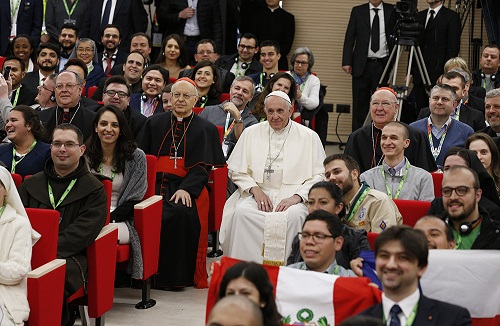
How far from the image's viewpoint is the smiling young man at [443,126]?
707cm

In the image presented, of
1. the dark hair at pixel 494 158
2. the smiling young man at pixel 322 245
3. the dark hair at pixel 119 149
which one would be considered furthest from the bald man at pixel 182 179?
the smiling young man at pixel 322 245

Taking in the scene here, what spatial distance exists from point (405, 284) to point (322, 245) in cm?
76

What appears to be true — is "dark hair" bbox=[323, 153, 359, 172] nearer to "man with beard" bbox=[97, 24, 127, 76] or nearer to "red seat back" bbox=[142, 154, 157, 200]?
"red seat back" bbox=[142, 154, 157, 200]

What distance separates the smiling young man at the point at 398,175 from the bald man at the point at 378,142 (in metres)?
0.56

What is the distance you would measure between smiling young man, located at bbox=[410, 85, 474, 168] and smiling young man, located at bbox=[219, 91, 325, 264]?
1.06 metres

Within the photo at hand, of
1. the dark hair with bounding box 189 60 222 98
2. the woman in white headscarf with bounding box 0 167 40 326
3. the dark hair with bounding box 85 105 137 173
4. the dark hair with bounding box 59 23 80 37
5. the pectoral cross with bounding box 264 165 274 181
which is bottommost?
the woman in white headscarf with bounding box 0 167 40 326

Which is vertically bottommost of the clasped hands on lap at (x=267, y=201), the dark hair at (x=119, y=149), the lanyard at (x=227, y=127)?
the clasped hands on lap at (x=267, y=201)

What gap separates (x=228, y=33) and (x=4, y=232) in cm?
650

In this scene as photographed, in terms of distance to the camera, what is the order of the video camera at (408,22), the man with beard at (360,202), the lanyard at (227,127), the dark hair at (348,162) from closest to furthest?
the man with beard at (360,202) < the dark hair at (348,162) < the lanyard at (227,127) < the video camera at (408,22)

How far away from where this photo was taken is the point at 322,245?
13.7 ft

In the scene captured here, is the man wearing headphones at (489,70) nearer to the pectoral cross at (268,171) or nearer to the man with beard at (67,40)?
the pectoral cross at (268,171)

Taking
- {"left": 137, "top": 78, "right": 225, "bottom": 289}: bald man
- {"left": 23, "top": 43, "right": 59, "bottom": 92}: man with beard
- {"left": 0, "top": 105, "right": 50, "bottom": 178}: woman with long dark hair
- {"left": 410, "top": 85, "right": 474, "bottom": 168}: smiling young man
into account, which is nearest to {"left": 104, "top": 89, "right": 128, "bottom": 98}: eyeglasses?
{"left": 137, "top": 78, "right": 225, "bottom": 289}: bald man

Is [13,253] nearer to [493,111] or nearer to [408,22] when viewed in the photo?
[493,111]

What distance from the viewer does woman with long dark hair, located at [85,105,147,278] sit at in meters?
6.04
